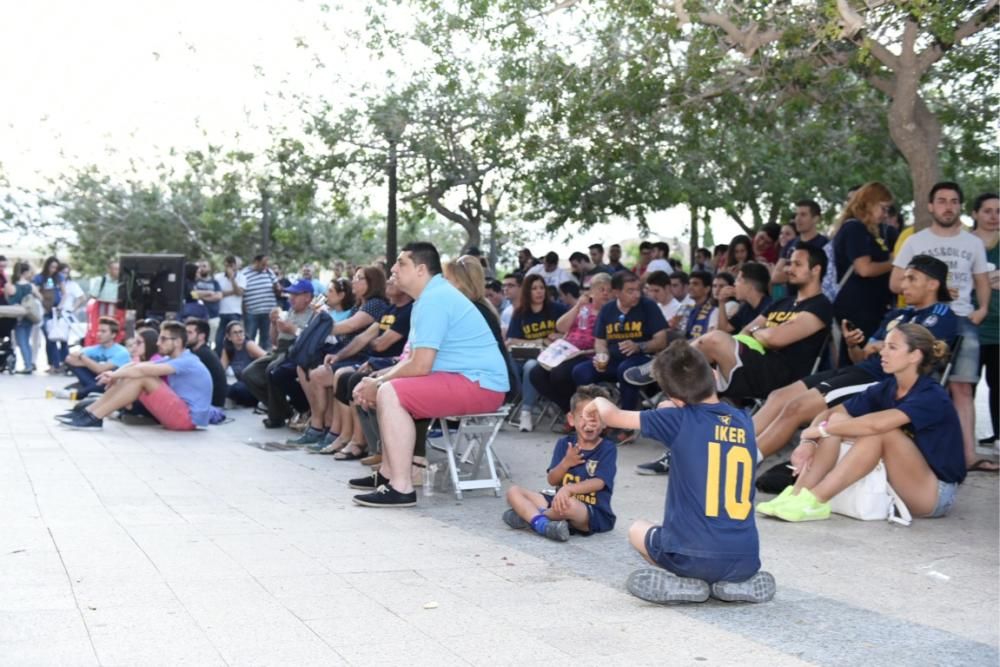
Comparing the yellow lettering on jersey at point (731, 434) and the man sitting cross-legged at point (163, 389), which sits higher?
the yellow lettering on jersey at point (731, 434)

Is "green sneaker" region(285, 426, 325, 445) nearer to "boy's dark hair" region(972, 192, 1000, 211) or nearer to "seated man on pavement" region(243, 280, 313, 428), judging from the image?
"seated man on pavement" region(243, 280, 313, 428)

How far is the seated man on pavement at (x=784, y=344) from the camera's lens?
9016mm

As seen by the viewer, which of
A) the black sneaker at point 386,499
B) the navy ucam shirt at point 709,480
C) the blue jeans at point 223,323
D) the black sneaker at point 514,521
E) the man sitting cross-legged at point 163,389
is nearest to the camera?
the navy ucam shirt at point 709,480

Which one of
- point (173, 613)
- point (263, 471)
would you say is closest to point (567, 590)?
point (173, 613)

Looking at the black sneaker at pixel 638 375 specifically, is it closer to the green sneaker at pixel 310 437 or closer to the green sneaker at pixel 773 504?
the green sneaker at pixel 310 437

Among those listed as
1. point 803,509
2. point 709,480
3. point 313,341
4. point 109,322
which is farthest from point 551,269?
point 709,480

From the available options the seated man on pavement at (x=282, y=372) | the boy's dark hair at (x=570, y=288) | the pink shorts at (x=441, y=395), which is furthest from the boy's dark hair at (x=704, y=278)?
Answer: the pink shorts at (x=441, y=395)

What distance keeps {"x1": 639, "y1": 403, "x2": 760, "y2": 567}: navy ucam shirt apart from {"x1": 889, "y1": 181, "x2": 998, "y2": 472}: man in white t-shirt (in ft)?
14.0

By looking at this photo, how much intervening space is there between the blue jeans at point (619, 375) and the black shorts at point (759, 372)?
2.01 metres

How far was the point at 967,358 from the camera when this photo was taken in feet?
30.2

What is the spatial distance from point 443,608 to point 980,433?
27.0 ft

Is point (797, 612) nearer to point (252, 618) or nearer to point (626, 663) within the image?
point (626, 663)

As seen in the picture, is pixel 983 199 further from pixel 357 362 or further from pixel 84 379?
pixel 84 379

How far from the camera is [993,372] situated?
401 inches
